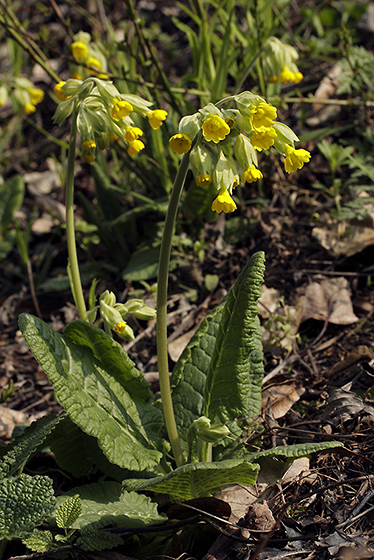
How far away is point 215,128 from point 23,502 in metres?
1.70

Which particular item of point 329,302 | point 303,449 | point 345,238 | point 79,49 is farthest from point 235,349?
point 79,49

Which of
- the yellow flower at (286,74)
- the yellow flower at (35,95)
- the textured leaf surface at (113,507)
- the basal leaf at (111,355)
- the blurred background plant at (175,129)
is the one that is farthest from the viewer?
the yellow flower at (35,95)

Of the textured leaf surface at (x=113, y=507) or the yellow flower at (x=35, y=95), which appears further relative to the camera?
the yellow flower at (x=35, y=95)

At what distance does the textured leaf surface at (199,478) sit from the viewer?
1.96 metres

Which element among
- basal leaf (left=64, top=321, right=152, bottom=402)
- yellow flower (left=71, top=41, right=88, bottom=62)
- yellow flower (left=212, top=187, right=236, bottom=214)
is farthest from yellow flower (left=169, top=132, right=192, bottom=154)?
yellow flower (left=71, top=41, right=88, bottom=62)

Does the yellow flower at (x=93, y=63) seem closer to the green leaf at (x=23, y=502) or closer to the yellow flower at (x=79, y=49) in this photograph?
the yellow flower at (x=79, y=49)

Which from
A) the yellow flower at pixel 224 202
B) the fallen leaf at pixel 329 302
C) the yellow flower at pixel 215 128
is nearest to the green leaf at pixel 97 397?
the yellow flower at pixel 224 202

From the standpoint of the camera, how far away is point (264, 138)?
196cm

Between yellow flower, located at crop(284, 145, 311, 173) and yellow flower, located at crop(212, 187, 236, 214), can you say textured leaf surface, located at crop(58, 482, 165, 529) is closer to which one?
yellow flower, located at crop(212, 187, 236, 214)

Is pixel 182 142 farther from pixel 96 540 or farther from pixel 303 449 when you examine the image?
pixel 96 540

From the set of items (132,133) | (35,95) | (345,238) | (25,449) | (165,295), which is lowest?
(345,238)

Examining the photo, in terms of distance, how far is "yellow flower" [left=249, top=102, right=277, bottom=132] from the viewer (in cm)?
188

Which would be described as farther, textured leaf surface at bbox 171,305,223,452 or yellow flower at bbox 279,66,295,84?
yellow flower at bbox 279,66,295,84

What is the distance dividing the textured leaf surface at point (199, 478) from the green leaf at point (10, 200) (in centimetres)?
326
